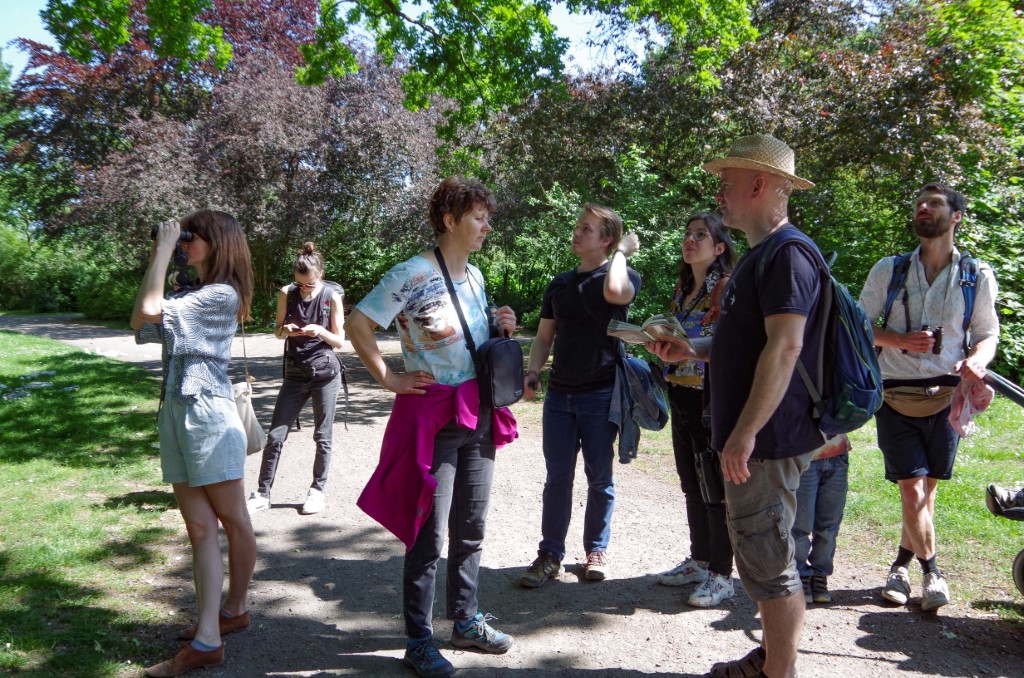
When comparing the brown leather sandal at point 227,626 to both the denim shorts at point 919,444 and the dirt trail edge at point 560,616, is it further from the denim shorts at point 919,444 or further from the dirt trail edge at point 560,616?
the denim shorts at point 919,444

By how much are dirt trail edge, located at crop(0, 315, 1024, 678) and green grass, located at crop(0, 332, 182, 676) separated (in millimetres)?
216

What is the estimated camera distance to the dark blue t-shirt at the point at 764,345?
2.67m

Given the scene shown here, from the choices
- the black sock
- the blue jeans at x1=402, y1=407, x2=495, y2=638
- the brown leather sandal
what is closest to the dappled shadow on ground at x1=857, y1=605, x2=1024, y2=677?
the black sock

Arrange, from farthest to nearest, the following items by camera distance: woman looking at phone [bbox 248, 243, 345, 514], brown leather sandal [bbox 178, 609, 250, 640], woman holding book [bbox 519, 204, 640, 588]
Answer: woman looking at phone [bbox 248, 243, 345, 514], woman holding book [bbox 519, 204, 640, 588], brown leather sandal [bbox 178, 609, 250, 640]

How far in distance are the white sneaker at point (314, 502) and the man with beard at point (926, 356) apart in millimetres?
3686

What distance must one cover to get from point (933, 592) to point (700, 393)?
1.49 m

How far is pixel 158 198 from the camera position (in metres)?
17.1

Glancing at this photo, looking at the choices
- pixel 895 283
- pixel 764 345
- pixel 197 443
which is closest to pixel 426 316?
pixel 197 443

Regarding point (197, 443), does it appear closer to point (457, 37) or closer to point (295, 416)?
point (295, 416)

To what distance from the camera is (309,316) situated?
5770mm

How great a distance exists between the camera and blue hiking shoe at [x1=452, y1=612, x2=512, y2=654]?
139 inches

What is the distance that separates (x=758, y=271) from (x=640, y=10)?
303 inches

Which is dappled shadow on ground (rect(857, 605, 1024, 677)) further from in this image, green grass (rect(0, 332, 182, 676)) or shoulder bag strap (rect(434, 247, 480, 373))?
green grass (rect(0, 332, 182, 676))

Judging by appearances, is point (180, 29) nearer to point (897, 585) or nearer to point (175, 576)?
point (175, 576)
